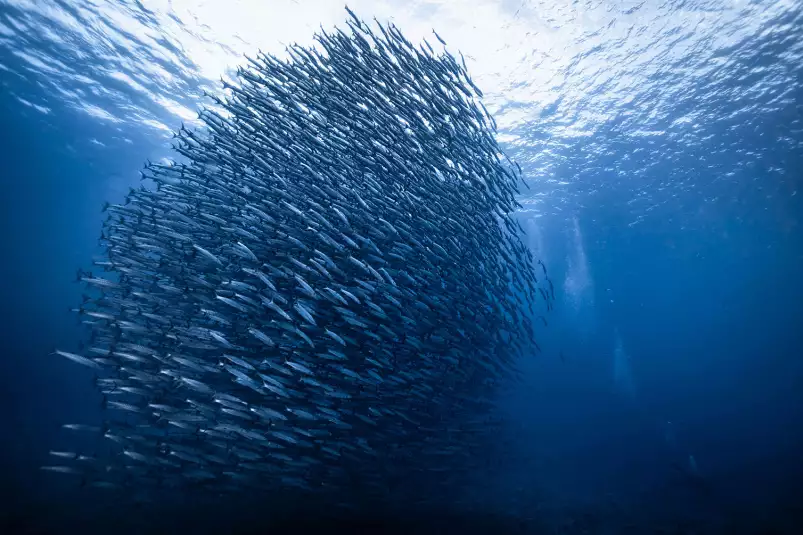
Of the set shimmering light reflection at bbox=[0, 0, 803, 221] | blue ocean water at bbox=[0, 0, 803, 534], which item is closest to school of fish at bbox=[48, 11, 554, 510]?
blue ocean water at bbox=[0, 0, 803, 534]

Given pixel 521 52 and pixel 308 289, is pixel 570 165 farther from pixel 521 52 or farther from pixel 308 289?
pixel 308 289

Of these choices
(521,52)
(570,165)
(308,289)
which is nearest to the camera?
(308,289)

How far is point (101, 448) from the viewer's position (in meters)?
12.9

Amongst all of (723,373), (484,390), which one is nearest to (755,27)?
(484,390)

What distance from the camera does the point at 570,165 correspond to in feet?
72.1

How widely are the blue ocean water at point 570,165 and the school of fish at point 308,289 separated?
2924 mm

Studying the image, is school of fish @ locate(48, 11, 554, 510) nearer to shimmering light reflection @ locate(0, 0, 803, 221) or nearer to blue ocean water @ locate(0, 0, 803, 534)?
blue ocean water @ locate(0, 0, 803, 534)

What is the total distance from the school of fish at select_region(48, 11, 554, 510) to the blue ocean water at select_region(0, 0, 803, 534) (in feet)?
9.59

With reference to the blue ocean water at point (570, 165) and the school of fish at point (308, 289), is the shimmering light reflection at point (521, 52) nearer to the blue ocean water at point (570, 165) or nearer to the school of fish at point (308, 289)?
the blue ocean water at point (570, 165)

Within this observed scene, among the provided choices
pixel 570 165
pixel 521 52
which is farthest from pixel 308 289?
pixel 570 165

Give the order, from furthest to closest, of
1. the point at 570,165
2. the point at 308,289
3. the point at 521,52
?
the point at 570,165, the point at 521,52, the point at 308,289

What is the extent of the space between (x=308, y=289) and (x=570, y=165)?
67.3 ft

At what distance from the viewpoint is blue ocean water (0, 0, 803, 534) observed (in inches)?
473

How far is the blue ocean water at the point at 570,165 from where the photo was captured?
39.4ft
